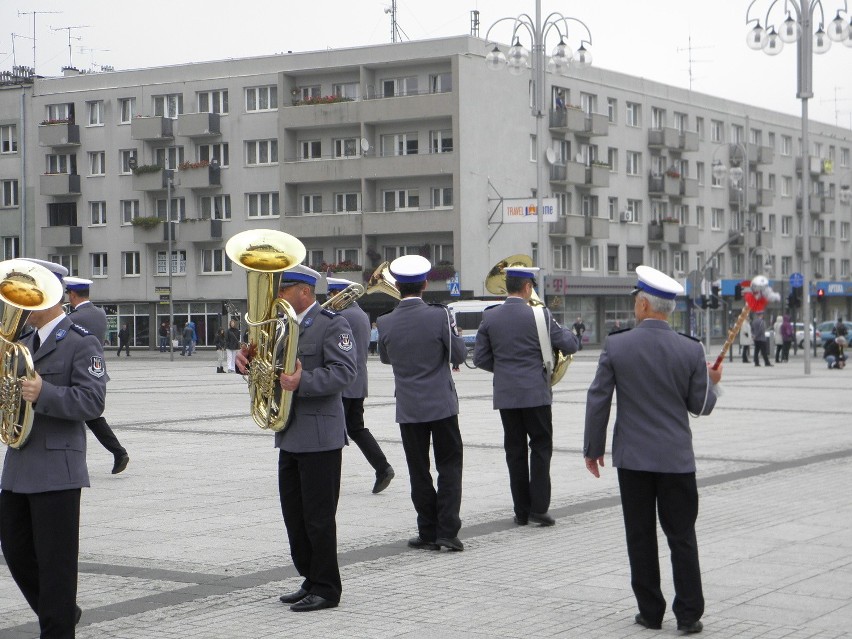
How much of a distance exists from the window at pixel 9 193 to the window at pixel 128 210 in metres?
7.19

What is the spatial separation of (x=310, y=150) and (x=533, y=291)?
59121 millimetres

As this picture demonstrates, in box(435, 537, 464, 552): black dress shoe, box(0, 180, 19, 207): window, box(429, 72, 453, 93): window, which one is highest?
box(429, 72, 453, 93): window

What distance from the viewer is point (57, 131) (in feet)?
243

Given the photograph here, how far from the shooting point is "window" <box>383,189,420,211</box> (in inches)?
2630

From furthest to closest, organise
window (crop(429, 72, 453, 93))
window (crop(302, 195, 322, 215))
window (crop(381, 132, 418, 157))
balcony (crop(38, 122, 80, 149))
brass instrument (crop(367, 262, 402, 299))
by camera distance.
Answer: balcony (crop(38, 122, 80, 149)) → window (crop(302, 195, 322, 215)) → window (crop(381, 132, 418, 157)) → window (crop(429, 72, 453, 93)) → brass instrument (crop(367, 262, 402, 299))

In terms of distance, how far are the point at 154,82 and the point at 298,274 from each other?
67.9 meters

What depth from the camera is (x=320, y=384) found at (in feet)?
24.1

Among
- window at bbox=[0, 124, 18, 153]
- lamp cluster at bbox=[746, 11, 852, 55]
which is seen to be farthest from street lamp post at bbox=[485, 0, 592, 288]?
window at bbox=[0, 124, 18, 153]

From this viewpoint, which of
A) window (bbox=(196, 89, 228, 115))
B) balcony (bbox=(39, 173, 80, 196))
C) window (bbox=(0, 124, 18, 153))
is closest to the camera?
window (bbox=(196, 89, 228, 115))

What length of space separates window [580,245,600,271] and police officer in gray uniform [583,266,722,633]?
2651 inches

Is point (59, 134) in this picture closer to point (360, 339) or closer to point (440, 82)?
point (440, 82)

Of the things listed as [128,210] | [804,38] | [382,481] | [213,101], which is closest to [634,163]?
[213,101]

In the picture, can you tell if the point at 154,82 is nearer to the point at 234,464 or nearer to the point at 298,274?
the point at 234,464

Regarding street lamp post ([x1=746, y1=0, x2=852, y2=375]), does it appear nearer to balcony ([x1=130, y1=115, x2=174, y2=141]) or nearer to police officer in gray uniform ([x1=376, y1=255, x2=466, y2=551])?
police officer in gray uniform ([x1=376, y1=255, x2=466, y2=551])
